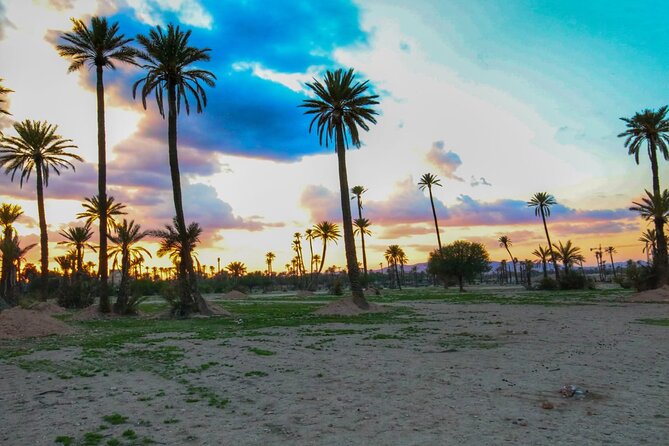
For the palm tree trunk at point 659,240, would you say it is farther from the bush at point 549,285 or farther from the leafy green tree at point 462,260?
the leafy green tree at point 462,260

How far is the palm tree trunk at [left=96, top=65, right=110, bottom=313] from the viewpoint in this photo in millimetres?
31578

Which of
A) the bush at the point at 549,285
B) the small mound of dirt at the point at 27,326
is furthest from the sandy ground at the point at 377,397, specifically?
the bush at the point at 549,285

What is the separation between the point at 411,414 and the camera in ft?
Result: 24.8

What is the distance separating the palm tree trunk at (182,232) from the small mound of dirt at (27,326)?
894 cm

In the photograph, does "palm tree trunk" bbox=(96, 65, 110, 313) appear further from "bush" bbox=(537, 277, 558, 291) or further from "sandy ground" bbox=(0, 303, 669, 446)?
"bush" bbox=(537, 277, 558, 291)

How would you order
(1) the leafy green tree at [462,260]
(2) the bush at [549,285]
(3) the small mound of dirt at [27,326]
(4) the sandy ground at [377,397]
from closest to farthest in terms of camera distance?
(4) the sandy ground at [377,397] < (3) the small mound of dirt at [27,326] < (2) the bush at [549,285] < (1) the leafy green tree at [462,260]

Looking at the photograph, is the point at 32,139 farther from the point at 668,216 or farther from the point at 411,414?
the point at 668,216

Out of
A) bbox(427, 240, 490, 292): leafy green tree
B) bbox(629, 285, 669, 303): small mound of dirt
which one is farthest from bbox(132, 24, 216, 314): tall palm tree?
bbox(427, 240, 490, 292): leafy green tree

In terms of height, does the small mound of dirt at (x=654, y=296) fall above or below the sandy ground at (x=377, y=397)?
below

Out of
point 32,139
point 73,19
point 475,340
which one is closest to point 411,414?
point 475,340

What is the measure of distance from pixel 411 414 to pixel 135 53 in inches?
1246

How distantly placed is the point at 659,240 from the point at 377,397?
43506mm

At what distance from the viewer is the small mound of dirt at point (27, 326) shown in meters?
19.2

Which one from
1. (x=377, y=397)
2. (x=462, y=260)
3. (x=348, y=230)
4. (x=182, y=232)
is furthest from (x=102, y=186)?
(x=462, y=260)
